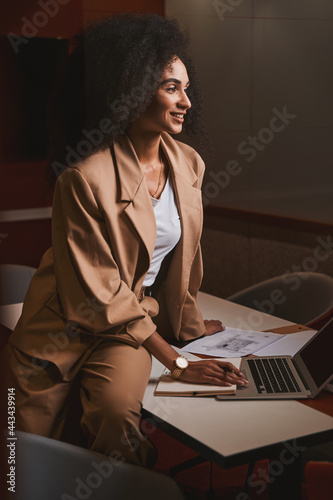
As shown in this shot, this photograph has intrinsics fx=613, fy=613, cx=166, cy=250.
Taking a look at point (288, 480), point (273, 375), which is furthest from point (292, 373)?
point (288, 480)

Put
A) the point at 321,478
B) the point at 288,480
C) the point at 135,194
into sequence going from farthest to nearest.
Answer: the point at 135,194 → the point at 288,480 → the point at 321,478

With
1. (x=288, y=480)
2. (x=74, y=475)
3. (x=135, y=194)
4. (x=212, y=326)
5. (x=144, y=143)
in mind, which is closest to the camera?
(x=74, y=475)

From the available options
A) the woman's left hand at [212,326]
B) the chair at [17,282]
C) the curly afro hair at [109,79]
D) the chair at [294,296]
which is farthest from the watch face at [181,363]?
the chair at [17,282]

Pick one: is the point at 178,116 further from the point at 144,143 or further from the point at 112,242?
the point at 112,242

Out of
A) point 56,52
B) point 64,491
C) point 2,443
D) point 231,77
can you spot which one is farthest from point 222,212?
point 2,443

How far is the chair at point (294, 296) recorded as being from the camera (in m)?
2.58

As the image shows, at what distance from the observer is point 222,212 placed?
13.5 ft

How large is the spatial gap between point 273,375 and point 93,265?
21.6 inches

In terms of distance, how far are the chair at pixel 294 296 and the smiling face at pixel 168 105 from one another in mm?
1024

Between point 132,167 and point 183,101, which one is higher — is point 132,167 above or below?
below

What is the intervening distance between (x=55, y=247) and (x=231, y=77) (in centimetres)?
259

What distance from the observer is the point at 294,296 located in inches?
107

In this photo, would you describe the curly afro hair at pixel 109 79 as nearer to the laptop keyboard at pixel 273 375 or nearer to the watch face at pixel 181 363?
the watch face at pixel 181 363

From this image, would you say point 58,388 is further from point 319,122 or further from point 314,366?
point 319,122
